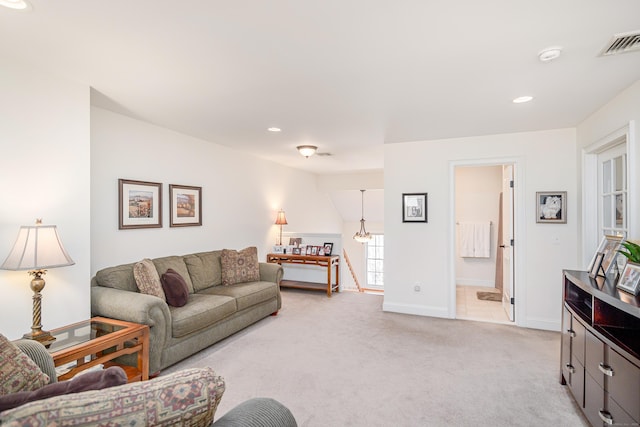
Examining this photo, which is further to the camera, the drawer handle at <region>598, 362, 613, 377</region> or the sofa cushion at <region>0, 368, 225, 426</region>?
the drawer handle at <region>598, 362, 613, 377</region>

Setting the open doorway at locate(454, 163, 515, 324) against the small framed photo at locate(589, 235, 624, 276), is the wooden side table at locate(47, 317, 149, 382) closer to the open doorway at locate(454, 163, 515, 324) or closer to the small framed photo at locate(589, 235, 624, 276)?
the small framed photo at locate(589, 235, 624, 276)

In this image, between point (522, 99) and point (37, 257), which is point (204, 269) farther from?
point (522, 99)

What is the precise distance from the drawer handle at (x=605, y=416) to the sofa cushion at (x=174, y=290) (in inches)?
131

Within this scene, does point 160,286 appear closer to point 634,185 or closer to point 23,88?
point 23,88

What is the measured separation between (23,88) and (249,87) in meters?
1.57

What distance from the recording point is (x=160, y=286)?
332cm

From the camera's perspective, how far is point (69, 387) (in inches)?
38.6

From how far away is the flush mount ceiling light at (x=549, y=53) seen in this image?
6.79 ft

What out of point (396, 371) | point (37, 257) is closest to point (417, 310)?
point (396, 371)

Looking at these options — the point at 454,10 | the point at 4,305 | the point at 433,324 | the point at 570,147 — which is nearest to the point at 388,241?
the point at 433,324

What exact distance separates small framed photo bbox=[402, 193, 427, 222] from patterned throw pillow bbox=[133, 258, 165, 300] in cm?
315

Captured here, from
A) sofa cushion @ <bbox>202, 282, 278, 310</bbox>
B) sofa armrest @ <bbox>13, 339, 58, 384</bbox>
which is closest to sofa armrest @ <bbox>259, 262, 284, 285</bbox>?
sofa cushion @ <bbox>202, 282, 278, 310</bbox>

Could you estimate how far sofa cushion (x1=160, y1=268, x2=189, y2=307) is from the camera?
3.34 metres

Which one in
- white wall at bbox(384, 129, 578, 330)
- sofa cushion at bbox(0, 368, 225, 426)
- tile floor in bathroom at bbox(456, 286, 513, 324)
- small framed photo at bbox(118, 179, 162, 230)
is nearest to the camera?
sofa cushion at bbox(0, 368, 225, 426)
